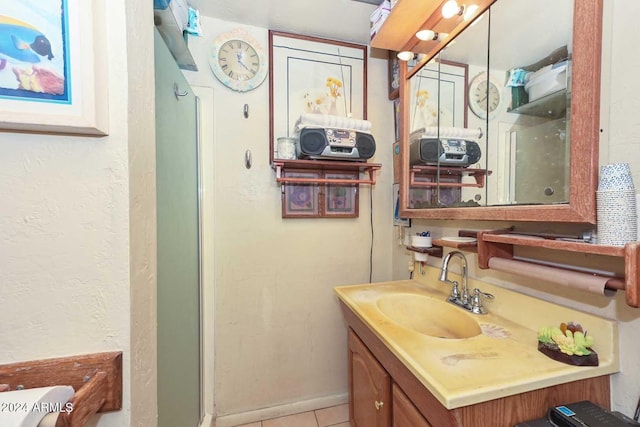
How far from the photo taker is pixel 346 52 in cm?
161

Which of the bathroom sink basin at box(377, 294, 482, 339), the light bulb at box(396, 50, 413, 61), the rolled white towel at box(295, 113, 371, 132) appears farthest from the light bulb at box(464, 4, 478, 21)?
the bathroom sink basin at box(377, 294, 482, 339)

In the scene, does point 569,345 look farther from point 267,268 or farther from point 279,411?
point 279,411

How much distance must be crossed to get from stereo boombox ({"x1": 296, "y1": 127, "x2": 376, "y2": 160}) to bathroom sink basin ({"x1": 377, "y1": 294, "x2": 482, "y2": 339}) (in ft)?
2.55

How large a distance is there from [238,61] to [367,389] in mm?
1797

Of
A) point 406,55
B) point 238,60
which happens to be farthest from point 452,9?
point 238,60

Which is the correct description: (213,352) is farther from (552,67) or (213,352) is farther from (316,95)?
(552,67)

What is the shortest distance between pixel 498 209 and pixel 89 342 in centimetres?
122

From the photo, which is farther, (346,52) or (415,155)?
(346,52)

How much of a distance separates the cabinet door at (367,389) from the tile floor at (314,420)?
0.89 feet

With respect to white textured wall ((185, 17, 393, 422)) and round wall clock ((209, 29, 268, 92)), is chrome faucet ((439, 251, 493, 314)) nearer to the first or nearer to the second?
white textured wall ((185, 17, 393, 422))

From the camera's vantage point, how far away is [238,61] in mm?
1446

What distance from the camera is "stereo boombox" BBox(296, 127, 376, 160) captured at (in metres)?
1.34

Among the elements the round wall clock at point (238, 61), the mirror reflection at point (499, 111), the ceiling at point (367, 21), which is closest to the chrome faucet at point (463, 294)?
the mirror reflection at point (499, 111)

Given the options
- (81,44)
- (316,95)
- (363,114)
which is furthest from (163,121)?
(363,114)
